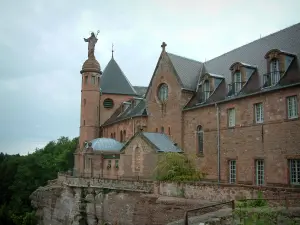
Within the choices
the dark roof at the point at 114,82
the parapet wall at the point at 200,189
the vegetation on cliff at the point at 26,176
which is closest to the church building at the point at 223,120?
Result: the parapet wall at the point at 200,189

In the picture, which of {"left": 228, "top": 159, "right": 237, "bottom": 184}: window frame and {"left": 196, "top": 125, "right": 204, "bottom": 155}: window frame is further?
{"left": 196, "top": 125, "right": 204, "bottom": 155}: window frame

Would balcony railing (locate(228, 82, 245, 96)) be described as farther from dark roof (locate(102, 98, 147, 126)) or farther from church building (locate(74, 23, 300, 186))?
dark roof (locate(102, 98, 147, 126))

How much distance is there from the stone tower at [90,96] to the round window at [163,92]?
47.7 feet

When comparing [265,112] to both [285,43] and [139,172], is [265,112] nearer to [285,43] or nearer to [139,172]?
[285,43]

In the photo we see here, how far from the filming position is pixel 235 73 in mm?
26547

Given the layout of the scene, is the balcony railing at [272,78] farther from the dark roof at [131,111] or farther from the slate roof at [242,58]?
the dark roof at [131,111]

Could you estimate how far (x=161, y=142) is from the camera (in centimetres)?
2994

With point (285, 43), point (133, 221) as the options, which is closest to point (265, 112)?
point (285, 43)

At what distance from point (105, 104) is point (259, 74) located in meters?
27.2

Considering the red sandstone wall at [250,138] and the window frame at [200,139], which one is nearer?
the red sandstone wall at [250,138]

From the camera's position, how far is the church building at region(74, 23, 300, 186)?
2197 cm

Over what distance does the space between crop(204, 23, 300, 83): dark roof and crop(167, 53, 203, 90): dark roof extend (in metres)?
1.18

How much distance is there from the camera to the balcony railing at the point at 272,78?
22.8m

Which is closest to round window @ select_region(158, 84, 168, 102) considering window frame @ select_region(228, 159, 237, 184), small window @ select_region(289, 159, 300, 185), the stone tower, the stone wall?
window frame @ select_region(228, 159, 237, 184)
